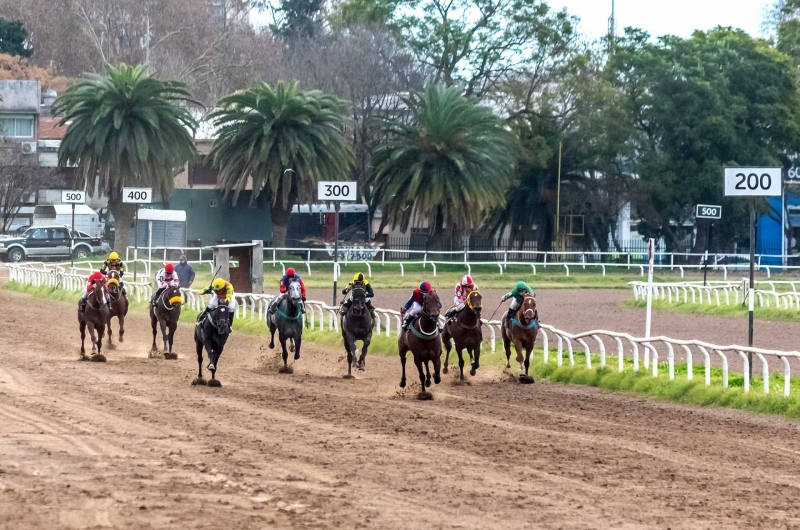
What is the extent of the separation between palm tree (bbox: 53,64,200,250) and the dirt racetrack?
36.2m

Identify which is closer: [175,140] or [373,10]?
A: [175,140]

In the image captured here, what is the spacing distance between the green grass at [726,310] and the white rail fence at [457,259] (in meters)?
8.45

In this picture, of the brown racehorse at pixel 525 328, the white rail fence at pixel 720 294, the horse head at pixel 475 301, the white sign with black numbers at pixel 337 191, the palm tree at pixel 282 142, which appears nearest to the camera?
the horse head at pixel 475 301

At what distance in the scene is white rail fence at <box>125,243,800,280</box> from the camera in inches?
1773

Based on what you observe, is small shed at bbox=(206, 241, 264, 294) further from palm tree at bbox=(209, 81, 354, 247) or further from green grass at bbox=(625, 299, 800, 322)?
palm tree at bbox=(209, 81, 354, 247)

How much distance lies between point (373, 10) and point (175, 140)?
1811 cm

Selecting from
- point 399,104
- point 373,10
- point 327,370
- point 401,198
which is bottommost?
point 327,370

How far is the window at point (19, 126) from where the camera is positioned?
250ft

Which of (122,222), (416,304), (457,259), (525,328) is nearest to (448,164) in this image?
(457,259)

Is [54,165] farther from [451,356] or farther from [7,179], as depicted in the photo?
[451,356]

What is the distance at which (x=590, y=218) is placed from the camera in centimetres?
5944

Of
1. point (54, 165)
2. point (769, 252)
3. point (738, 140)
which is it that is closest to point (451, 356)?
point (738, 140)

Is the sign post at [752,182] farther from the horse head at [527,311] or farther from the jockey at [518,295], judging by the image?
the jockey at [518,295]

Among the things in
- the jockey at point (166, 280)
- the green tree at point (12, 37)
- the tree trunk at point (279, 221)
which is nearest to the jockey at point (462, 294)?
the jockey at point (166, 280)
